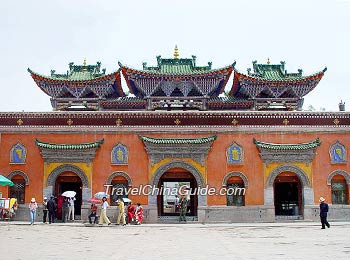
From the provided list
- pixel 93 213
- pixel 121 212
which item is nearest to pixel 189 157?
pixel 121 212

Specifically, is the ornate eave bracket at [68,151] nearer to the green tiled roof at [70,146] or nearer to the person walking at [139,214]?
the green tiled roof at [70,146]

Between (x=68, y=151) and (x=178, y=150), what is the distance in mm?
5753

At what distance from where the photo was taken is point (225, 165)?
24.6 meters

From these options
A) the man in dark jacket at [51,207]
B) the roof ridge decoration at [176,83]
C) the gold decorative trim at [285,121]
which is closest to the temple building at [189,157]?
the gold decorative trim at [285,121]

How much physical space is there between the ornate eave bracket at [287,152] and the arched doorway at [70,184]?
388 inches

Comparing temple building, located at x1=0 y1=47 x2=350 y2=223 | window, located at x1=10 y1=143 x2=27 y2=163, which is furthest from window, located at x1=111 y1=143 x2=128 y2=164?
window, located at x1=10 y1=143 x2=27 y2=163

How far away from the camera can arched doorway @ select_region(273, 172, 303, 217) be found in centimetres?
2570

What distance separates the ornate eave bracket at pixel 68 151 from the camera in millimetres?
24453

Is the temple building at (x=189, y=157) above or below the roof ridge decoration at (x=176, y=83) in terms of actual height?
below

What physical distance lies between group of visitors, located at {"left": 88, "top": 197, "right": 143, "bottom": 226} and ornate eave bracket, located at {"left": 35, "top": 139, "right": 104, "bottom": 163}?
8.66 feet

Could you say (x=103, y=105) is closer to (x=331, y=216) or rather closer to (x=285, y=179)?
(x=285, y=179)

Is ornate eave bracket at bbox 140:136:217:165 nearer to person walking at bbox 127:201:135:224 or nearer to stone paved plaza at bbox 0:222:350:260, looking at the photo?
person walking at bbox 127:201:135:224

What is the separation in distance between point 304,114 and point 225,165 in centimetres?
502

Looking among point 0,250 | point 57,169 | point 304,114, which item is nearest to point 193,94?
point 304,114
